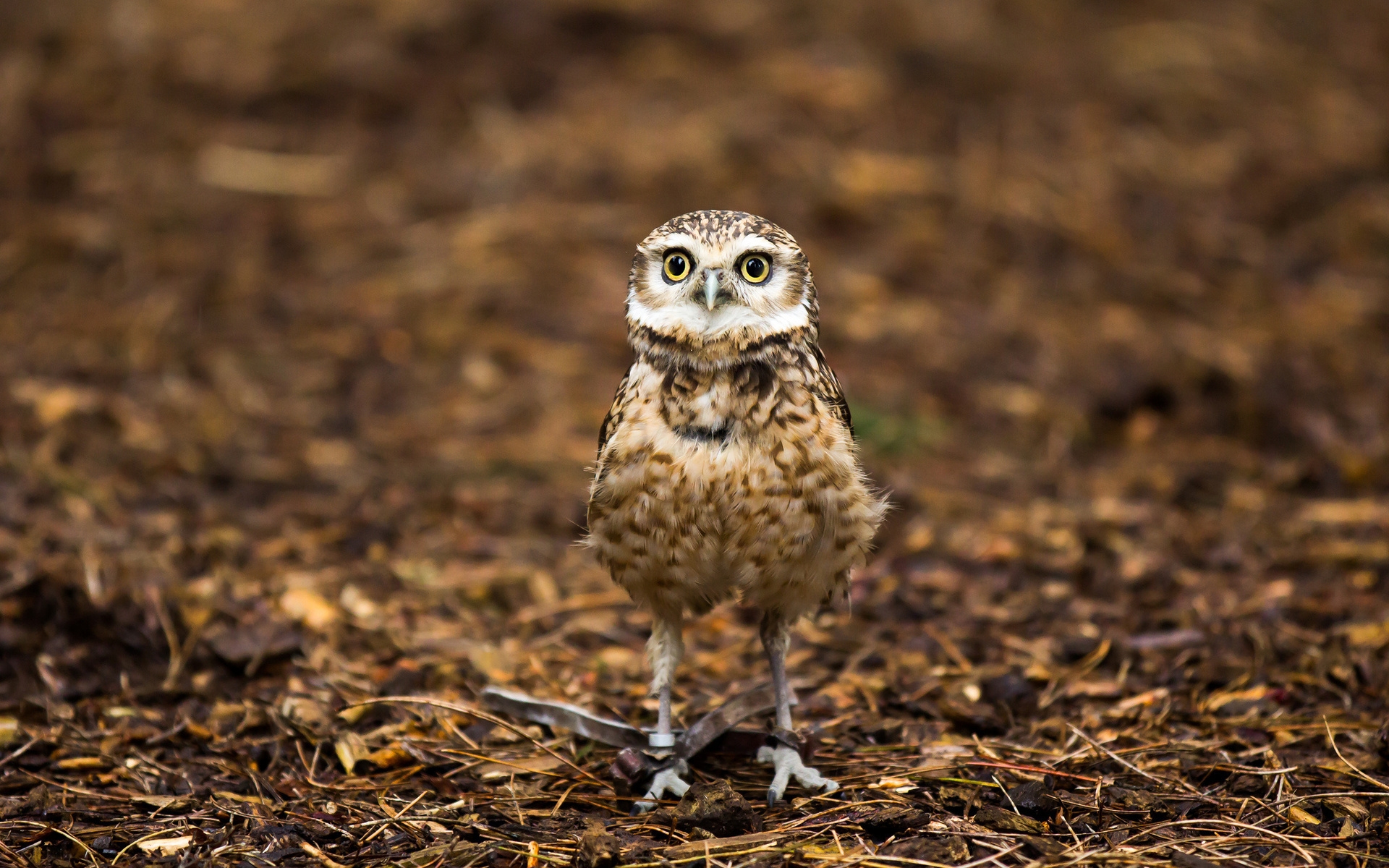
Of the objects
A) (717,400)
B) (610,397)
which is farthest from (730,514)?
(610,397)

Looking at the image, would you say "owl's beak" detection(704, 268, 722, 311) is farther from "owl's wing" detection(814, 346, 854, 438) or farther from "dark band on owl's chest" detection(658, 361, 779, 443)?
"owl's wing" detection(814, 346, 854, 438)

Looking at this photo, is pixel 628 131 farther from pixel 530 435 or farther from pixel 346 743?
pixel 346 743

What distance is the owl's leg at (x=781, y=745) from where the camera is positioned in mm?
3799

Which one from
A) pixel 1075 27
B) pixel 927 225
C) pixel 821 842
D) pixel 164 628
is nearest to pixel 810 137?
pixel 927 225

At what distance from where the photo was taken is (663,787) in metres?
3.83

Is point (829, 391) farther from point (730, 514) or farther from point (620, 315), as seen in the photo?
point (620, 315)

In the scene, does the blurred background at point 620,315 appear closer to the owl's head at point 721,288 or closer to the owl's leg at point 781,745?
the owl's leg at point 781,745

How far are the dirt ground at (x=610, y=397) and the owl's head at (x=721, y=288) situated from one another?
1254 mm

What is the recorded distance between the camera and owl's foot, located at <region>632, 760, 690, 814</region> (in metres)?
3.77

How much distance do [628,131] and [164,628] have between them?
5448 millimetres

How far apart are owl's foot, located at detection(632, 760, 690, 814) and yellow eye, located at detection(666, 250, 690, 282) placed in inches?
55.2

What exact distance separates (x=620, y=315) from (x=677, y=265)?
13.3ft

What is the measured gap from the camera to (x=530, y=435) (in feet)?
22.5

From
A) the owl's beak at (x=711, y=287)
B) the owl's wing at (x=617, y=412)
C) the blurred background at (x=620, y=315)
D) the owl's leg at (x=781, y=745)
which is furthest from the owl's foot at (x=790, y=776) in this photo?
the owl's beak at (x=711, y=287)
